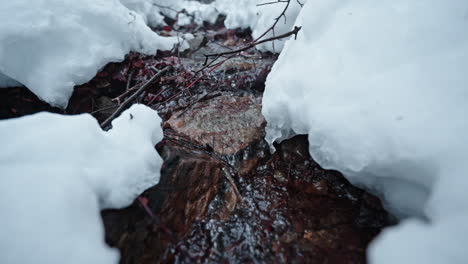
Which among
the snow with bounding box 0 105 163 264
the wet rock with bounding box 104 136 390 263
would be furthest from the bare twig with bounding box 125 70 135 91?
the snow with bounding box 0 105 163 264

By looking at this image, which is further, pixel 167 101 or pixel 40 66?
pixel 167 101

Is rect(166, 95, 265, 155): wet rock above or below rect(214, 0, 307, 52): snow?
below

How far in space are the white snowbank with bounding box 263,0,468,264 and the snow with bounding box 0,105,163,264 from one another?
1.11 metres

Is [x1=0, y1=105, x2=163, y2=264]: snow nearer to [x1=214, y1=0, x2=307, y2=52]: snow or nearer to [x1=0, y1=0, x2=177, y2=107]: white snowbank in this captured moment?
[x1=0, y1=0, x2=177, y2=107]: white snowbank

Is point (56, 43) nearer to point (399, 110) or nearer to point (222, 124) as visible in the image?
point (222, 124)

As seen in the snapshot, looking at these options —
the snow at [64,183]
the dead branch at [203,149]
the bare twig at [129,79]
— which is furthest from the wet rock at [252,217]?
the bare twig at [129,79]

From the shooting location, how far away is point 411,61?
1.10 m

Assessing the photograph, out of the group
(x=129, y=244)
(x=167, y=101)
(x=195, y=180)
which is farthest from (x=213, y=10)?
(x=129, y=244)

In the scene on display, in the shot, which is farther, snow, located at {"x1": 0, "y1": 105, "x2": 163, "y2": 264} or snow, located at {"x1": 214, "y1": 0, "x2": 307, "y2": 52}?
snow, located at {"x1": 214, "y1": 0, "x2": 307, "y2": 52}

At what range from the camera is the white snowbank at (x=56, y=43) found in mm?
1947

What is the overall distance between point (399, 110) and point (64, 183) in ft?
5.22

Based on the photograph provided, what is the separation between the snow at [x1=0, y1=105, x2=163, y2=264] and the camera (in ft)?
2.49

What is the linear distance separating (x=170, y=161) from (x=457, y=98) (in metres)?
1.54

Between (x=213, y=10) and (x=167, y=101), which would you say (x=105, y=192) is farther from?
(x=213, y=10)
